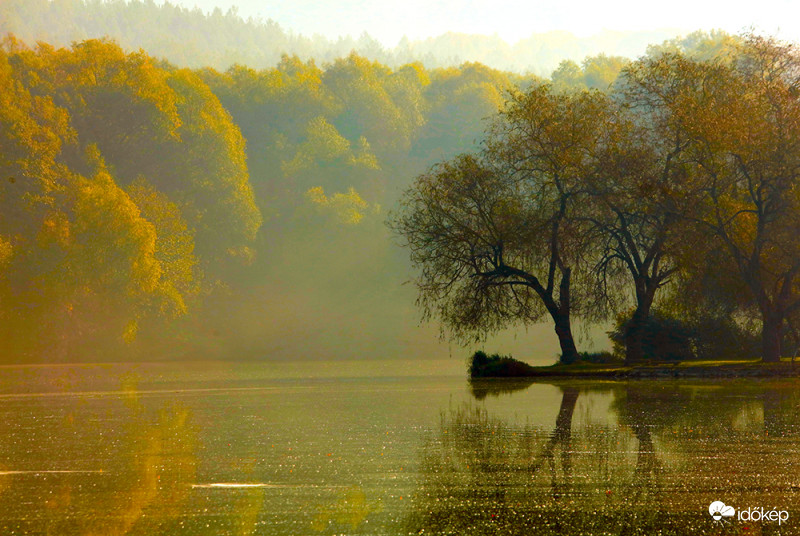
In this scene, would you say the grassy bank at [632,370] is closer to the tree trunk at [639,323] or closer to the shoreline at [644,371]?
the shoreline at [644,371]

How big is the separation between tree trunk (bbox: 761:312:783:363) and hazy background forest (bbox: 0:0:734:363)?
14862mm

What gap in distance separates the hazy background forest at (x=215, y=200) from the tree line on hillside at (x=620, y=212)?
378 inches

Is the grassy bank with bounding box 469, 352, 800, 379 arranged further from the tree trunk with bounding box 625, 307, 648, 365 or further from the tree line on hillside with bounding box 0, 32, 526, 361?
the tree line on hillside with bounding box 0, 32, 526, 361

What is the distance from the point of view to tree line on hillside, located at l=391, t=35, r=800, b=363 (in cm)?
2923

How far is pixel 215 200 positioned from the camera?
186ft

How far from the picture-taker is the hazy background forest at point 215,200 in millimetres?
44875

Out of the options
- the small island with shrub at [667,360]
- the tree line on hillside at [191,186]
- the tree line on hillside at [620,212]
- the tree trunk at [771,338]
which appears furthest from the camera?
the tree line on hillside at [191,186]

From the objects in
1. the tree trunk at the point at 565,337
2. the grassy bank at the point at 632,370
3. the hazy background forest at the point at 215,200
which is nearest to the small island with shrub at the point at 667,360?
the grassy bank at the point at 632,370

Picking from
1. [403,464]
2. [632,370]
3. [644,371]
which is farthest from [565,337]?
[403,464]

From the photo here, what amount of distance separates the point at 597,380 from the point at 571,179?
700 centimetres

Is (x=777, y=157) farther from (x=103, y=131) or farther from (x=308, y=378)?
(x=103, y=131)

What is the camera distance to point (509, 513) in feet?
25.6

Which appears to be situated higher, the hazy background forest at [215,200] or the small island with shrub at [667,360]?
the hazy background forest at [215,200]

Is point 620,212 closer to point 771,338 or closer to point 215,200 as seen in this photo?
point 771,338
